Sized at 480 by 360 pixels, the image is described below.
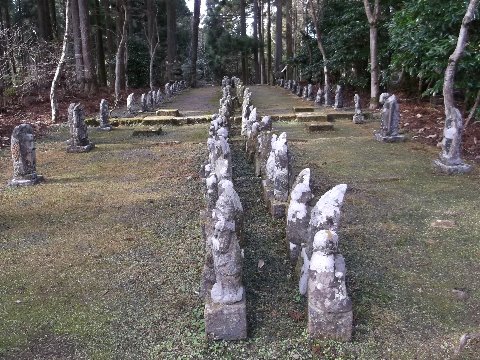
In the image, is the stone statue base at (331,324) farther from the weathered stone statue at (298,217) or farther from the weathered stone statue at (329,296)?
the weathered stone statue at (298,217)

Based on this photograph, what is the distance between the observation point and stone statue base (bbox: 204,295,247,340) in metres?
3.77

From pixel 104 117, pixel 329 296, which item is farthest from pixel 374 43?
pixel 329 296

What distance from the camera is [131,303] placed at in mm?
4344

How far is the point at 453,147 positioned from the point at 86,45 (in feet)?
54.8

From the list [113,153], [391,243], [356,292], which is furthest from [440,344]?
[113,153]

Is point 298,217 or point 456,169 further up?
point 298,217

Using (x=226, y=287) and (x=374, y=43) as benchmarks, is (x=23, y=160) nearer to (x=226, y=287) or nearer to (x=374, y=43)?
(x=226, y=287)

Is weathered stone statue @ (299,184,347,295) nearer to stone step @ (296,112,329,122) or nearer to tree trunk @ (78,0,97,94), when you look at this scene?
stone step @ (296,112,329,122)

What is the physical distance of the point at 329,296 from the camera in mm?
3701

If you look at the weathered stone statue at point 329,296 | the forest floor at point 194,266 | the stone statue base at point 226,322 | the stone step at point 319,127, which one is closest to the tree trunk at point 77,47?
the stone step at point 319,127

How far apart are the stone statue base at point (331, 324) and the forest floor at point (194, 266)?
7cm

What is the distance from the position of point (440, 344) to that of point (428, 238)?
81.6 inches

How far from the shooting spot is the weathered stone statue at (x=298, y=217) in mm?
4859

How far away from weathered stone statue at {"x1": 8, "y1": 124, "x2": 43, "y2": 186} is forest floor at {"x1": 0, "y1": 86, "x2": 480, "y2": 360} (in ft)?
0.93
